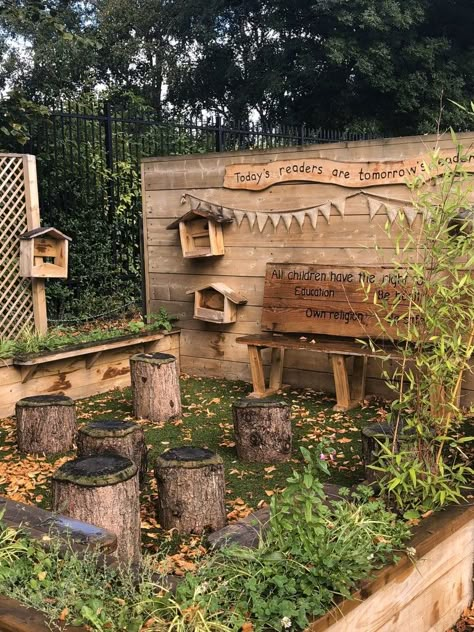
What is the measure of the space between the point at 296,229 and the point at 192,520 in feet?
11.7

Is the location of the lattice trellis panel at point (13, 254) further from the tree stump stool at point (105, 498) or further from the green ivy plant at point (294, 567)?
the green ivy plant at point (294, 567)

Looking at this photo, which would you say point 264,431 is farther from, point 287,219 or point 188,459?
point 287,219

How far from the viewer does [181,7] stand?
2530 cm

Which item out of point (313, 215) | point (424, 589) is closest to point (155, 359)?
point (313, 215)

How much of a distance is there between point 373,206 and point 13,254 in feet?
12.1

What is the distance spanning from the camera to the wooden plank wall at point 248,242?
6.04 meters

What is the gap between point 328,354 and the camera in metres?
6.23

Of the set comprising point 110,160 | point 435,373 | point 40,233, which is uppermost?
point 110,160

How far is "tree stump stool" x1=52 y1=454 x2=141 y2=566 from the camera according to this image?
3.34 metres

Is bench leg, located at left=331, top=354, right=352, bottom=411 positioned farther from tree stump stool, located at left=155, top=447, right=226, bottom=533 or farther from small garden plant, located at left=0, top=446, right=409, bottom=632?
small garden plant, located at left=0, top=446, right=409, bottom=632

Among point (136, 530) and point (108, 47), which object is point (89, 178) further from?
point (108, 47)

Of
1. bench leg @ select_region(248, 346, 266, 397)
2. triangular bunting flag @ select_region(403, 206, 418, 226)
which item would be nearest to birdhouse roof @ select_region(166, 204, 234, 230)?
bench leg @ select_region(248, 346, 266, 397)

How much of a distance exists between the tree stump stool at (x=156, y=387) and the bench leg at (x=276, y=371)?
1.08m

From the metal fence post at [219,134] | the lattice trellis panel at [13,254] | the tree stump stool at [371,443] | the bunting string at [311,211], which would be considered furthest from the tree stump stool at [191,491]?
the metal fence post at [219,134]
